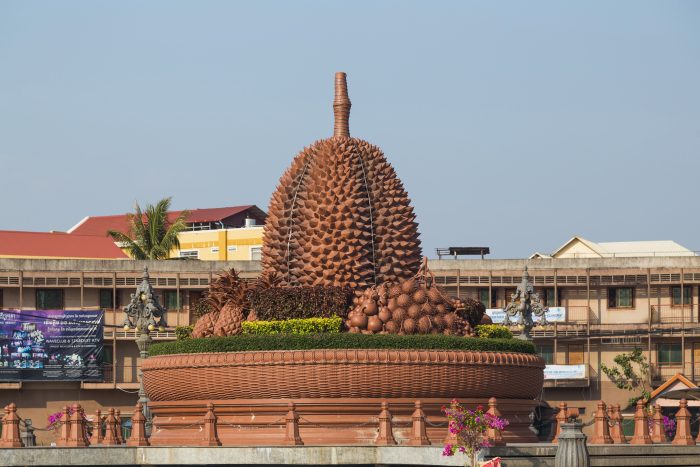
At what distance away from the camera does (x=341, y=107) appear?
125ft

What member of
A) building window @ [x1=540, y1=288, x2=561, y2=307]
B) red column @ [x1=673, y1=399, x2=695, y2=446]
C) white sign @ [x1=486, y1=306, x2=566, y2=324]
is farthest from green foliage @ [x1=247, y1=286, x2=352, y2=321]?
building window @ [x1=540, y1=288, x2=561, y2=307]

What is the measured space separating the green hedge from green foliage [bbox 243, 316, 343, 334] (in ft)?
2.33

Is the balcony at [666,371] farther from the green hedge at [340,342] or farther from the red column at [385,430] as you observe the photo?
the red column at [385,430]

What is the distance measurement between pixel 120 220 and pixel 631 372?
1622 inches

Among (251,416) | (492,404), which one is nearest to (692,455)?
(492,404)

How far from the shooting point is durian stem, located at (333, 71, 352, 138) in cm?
3788

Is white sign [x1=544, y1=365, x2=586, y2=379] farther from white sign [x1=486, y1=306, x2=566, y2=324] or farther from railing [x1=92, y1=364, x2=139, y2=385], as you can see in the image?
railing [x1=92, y1=364, x2=139, y2=385]

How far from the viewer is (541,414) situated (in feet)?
140

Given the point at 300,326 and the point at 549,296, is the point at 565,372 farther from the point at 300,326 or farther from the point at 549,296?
the point at 300,326

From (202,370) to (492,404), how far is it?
7035 mm

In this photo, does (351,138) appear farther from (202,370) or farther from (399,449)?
(399,449)

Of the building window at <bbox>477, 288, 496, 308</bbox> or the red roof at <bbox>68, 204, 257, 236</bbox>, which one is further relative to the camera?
the red roof at <bbox>68, 204, 257, 236</bbox>

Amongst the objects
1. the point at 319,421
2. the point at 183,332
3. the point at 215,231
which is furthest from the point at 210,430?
the point at 215,231

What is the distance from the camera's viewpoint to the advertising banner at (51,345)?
6800 centimetres
